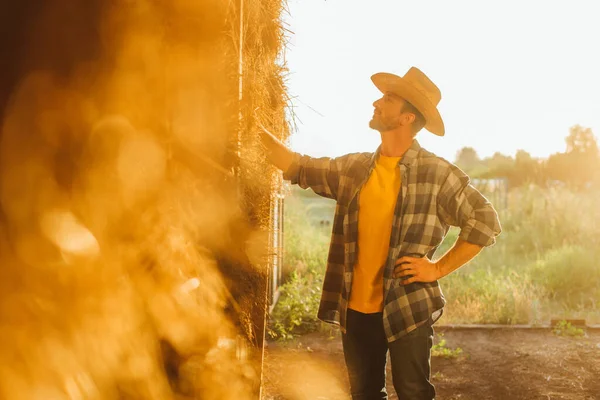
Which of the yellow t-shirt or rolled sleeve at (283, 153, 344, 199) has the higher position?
rolled sleeve at (283, 153, 344, 199)

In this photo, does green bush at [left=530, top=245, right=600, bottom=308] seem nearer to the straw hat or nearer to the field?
the field

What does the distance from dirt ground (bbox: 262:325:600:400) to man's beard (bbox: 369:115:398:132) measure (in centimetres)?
252

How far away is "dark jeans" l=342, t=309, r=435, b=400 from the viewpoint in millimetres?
2820

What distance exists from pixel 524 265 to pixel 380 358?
8.03m

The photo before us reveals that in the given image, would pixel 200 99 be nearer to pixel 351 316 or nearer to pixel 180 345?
pixel 180 345

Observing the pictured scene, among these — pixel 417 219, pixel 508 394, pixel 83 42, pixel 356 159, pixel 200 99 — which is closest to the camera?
pixel 83 42

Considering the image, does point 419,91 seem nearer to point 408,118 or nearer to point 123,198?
point 408,118

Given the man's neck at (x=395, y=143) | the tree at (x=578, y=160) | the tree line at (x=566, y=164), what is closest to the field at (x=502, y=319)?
the man's neck at (x=395, y=143)

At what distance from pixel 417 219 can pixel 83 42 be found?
1859 mm

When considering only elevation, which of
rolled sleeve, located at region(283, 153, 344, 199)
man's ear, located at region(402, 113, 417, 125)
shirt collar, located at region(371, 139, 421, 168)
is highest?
man's ear, located at region(402, 113, 417, 125)

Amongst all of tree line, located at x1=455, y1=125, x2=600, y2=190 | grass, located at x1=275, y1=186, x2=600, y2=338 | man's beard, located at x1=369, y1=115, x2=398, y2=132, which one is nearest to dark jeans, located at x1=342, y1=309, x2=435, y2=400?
man's beard, located at x1=369, y1=115, x2=398, y2=132

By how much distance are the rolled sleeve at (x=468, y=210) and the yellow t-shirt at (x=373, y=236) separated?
0.29 m

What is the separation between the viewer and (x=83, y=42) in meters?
1.91

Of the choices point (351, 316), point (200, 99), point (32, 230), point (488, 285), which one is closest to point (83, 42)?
point (200, 99)
